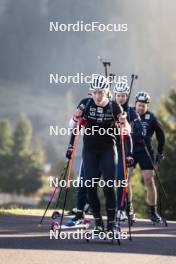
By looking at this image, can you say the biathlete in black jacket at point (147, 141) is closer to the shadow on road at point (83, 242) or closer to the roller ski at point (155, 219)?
the roller ski at point (155, 219)

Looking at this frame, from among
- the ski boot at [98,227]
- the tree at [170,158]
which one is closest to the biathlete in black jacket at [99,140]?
the ski boot at [98,227]

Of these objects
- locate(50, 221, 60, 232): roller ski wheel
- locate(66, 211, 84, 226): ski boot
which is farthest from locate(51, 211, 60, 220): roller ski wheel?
locate(50, 221, 60, 232): roller ski wheel

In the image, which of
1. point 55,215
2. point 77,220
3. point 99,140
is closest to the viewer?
point 99,140

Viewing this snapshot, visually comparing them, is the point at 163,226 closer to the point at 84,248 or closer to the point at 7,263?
the point at 84,248

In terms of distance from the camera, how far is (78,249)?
1029 cm

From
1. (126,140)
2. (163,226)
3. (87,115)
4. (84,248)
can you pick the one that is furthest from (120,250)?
(163,226)

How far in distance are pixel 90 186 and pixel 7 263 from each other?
3244 mm

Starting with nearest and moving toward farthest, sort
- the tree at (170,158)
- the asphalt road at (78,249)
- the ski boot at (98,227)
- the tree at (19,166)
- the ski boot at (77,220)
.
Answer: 1. the asphalt road at (78,249)
2. the ski boot at (98,227)
3. the ski boot at (77,220)
4. the tree at (170,158)
5. the tree at (19,166)

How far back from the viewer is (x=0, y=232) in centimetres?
1236

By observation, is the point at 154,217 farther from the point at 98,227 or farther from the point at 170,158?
the point at 170,158

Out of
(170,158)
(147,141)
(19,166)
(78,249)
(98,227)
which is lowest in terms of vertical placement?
(78,249)

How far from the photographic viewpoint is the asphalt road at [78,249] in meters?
9.28

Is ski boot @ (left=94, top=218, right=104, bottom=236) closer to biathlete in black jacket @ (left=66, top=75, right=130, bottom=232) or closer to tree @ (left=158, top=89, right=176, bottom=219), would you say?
biathlete in black jacket @ (left=66, top=75, right=130, bottom=232)

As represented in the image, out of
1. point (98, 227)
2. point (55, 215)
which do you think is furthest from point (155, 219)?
point (98, 227)
